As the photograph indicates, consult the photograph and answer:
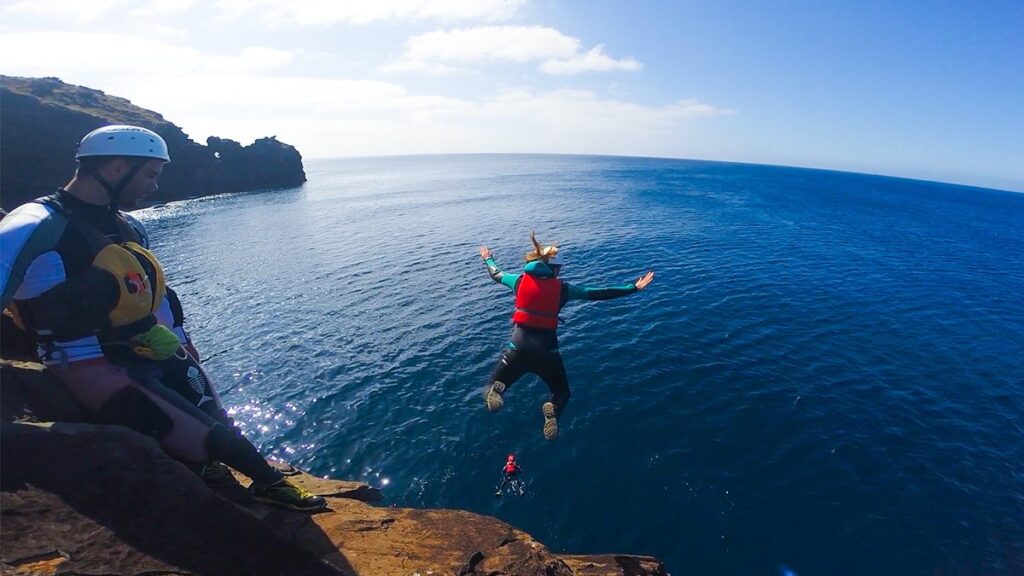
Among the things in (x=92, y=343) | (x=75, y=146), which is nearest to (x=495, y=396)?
(x=92, y=343)

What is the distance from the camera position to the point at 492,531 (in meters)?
7.52

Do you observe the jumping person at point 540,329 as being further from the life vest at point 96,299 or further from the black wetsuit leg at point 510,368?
the life vest at point 96,299

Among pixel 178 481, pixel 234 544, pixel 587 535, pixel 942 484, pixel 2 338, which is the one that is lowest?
pixel 587 535

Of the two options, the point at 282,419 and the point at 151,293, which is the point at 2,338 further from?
the point at 282,419

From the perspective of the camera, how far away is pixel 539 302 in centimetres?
964

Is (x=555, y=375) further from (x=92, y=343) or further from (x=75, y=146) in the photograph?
(x=75, y=146)

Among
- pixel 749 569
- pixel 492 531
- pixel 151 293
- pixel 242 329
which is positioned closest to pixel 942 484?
pixel 749 569

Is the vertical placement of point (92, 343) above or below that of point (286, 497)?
above

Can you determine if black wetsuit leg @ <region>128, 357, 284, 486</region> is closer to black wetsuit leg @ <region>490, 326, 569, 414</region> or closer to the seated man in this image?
the seated man

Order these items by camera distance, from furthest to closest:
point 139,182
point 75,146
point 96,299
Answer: point 75,146, point 139,182, point 96,299

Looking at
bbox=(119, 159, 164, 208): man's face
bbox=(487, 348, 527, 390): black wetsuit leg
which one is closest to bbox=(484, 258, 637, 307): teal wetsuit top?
bbox=(487, 348, 527, 390): black wetsuit leg

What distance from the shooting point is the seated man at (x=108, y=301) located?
462 cm

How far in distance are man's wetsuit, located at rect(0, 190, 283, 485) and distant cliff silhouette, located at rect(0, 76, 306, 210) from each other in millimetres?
45243

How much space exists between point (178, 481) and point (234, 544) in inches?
37.8
